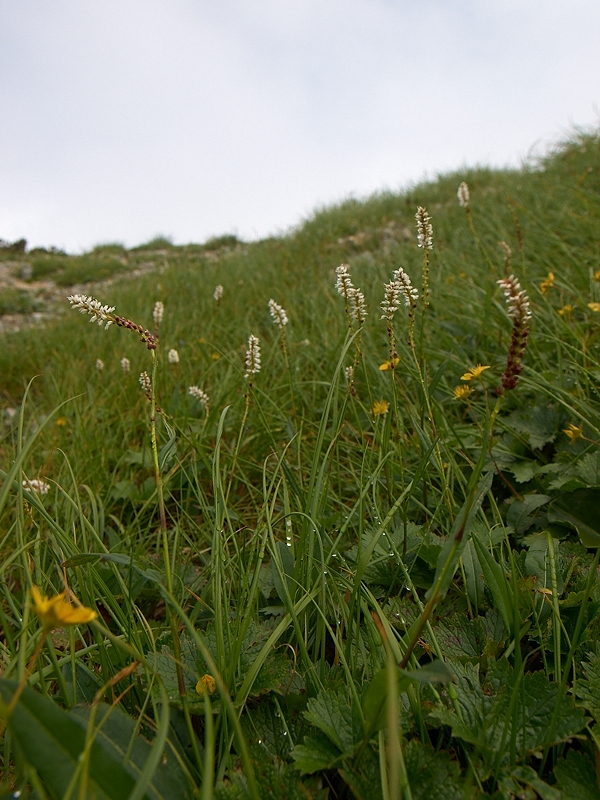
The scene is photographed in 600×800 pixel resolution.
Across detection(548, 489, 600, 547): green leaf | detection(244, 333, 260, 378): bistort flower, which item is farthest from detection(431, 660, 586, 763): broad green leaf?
detection(244, 333, 260, 378): bistort flower

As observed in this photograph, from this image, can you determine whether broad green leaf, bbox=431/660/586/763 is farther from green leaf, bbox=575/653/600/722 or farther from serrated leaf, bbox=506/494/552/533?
serrated leaf, bbox=506/494/552/533

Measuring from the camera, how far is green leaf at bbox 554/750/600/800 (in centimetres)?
62

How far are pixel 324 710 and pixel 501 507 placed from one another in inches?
27.7

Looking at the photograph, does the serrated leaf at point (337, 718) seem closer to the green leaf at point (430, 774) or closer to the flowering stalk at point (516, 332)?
the green leaf at point (430, 774)

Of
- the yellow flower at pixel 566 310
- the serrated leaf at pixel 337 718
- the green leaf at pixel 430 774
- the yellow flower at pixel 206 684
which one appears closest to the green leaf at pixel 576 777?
the green leaf at pixel 430 774

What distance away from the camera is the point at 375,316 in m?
2.60

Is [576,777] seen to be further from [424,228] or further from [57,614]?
[424,228]

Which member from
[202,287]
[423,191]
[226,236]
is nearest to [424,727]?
[202,287]

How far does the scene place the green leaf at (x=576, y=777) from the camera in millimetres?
619

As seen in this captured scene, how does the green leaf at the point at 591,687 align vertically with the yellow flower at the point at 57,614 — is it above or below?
below

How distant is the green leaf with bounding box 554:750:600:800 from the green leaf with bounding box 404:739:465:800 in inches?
4.9

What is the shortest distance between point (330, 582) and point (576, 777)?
1.39 feet

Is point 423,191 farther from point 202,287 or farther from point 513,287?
point 513,287

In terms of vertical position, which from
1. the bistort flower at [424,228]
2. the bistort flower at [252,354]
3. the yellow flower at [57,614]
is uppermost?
the bistort flower at [424,228]
